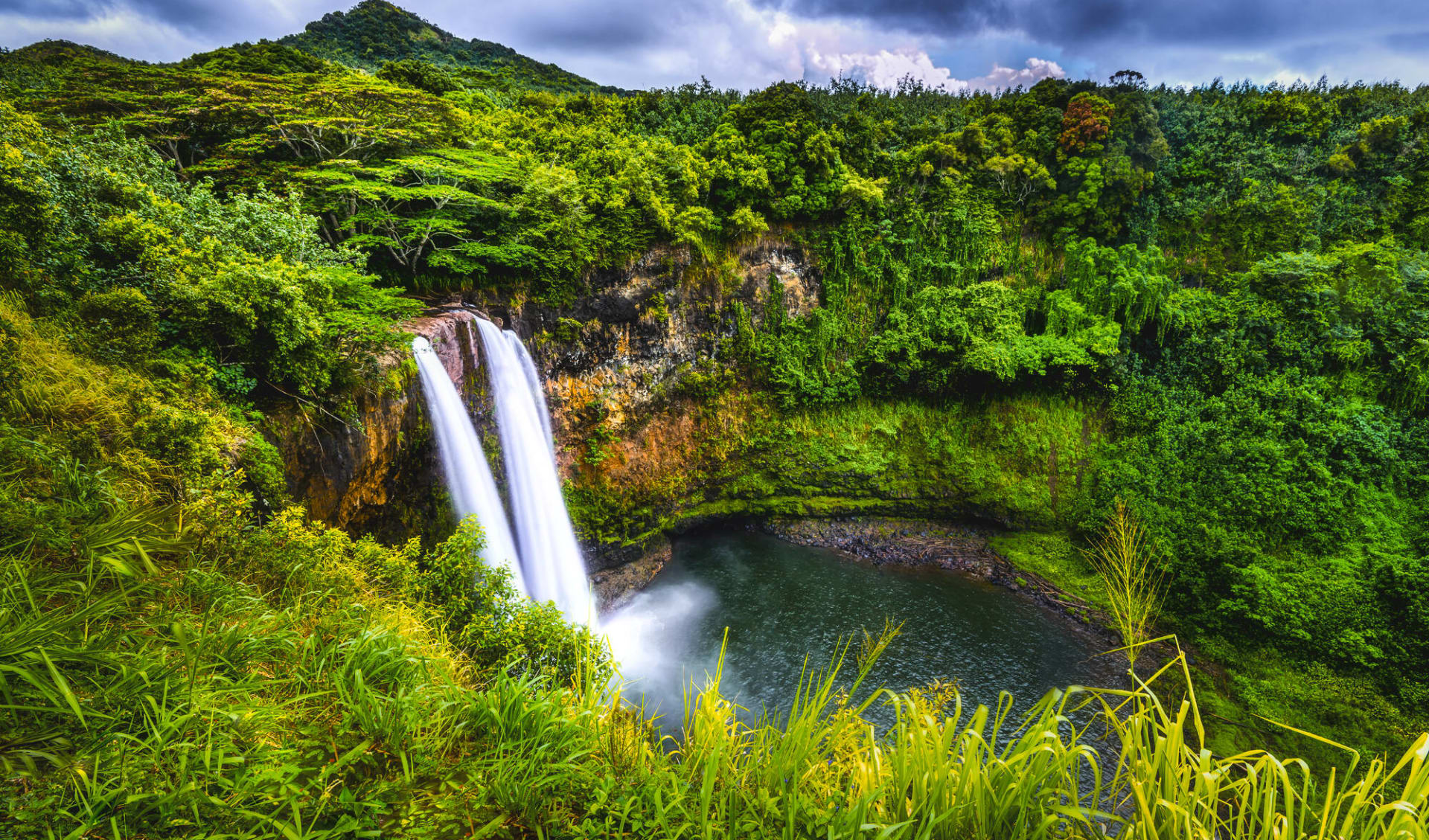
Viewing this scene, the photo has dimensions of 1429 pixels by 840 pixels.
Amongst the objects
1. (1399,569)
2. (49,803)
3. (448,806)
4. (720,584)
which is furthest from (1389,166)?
(49,803)

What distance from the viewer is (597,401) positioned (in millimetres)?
12633

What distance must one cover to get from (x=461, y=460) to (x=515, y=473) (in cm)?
145

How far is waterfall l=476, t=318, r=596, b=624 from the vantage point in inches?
378

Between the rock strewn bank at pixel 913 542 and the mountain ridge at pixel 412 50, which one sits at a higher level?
the mountain ridge at pixel 412 50

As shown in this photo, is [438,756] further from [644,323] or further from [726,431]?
[726,431]

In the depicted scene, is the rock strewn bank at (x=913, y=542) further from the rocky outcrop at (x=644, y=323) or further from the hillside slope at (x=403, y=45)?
the hillside slope at (x=403, y=45)

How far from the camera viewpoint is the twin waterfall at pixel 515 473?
8.31 metres

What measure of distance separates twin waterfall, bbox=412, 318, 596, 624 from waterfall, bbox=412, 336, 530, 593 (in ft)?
0.04

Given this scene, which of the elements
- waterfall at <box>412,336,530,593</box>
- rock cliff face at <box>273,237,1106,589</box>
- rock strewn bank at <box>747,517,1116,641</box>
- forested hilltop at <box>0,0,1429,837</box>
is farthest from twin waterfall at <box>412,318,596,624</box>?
rock strewn bank at <box>747,517,1116,641</box>

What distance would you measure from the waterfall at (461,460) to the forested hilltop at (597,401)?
1.00 meters

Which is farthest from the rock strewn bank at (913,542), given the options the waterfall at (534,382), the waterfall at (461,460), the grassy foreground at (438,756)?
the grassy foreground at (438,756)

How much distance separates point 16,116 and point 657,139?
35.1ft

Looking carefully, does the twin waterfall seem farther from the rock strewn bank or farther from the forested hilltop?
the rock strewn bank

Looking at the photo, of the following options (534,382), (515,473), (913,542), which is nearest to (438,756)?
(515,473)
